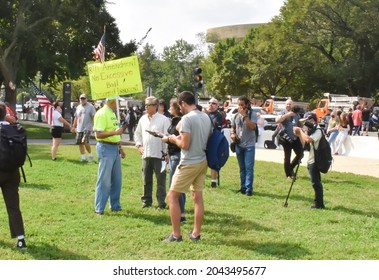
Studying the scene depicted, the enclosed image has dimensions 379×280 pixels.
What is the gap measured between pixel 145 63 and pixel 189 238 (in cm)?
8640

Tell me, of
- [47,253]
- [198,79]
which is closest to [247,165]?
[47,253]

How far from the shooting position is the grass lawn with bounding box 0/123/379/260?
632 centimetres

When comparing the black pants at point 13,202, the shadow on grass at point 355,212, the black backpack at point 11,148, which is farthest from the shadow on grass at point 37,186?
the shadow on grass at point 355,212

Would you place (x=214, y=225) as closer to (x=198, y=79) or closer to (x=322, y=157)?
(x=322, y=157)

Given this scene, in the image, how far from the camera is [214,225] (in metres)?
7.79

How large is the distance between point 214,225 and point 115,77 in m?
2.80

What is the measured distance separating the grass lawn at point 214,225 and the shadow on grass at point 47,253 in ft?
0.04

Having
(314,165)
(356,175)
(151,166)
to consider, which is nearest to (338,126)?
(356,175)

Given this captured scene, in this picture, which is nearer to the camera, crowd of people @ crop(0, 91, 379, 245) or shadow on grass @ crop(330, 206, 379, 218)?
crowd of people @ crop(0, 91, 379, 245)

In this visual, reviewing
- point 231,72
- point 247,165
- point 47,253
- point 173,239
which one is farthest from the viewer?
point 231,72

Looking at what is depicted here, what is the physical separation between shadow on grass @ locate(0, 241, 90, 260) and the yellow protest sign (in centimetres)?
294

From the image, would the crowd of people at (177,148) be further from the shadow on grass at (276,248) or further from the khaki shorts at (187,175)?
the shadow on grass at (276,248)

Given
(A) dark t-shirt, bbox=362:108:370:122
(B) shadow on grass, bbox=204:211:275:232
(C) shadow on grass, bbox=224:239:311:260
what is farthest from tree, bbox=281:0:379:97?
(C) shadow on grass, bbox=224:239:311:260

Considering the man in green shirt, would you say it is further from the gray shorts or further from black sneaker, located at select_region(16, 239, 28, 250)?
the gray shorts
